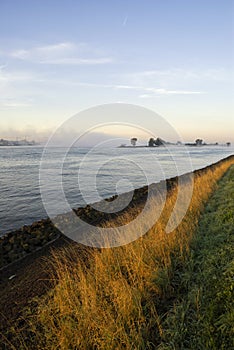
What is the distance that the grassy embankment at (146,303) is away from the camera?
3235mm

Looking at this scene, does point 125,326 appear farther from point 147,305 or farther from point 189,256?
point 189,256

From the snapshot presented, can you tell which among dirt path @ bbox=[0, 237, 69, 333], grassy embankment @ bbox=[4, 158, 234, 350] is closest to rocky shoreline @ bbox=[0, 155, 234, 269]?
dirt path @ bbox=[0, 237, 69, 333]

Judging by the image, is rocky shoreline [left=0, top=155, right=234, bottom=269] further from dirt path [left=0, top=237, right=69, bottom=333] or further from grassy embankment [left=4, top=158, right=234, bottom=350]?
grassy embankment [left=4, top=158, right=234, bottom=350]

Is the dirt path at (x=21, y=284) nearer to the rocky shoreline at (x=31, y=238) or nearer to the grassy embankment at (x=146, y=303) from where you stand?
the rocky shoreline at (x=31, y=238)

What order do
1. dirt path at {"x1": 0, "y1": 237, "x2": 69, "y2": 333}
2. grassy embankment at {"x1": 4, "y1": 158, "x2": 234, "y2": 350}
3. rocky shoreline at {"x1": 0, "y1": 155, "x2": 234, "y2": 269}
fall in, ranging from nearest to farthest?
grassy embankment at {"x1": 4, "y1": 158, "x2": 234, "y2": 350} < dirt path at {"x1": 0, "y1": 237, "x2": 69, "y2": 333} < rocky shoreline at {"x1": 0, "y1": 155, "x2": 234, "y2": 269}

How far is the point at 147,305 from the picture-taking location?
12.7 feet

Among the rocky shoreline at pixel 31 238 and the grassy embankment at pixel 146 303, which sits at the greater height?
the grassy embankment at pixel 146 303

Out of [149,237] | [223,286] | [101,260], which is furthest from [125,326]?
[149,237]

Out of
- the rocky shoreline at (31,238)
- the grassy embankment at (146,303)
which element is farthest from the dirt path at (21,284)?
the grassy embankment at (146,303)

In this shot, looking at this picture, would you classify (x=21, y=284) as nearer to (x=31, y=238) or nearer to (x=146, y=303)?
(x=146, y=303)

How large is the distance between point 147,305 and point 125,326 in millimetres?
515

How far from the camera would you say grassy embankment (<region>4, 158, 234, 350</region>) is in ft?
10.6

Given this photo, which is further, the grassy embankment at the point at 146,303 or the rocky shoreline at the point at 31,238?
the rocky shoreline at the point at 31,238

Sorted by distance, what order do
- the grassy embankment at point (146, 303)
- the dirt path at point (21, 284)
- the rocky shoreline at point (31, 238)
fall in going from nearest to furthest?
the grassy embankment at point (146, 303)
the dirt path at point (21, 284)
the rocky shoreline at point (31, 238)
